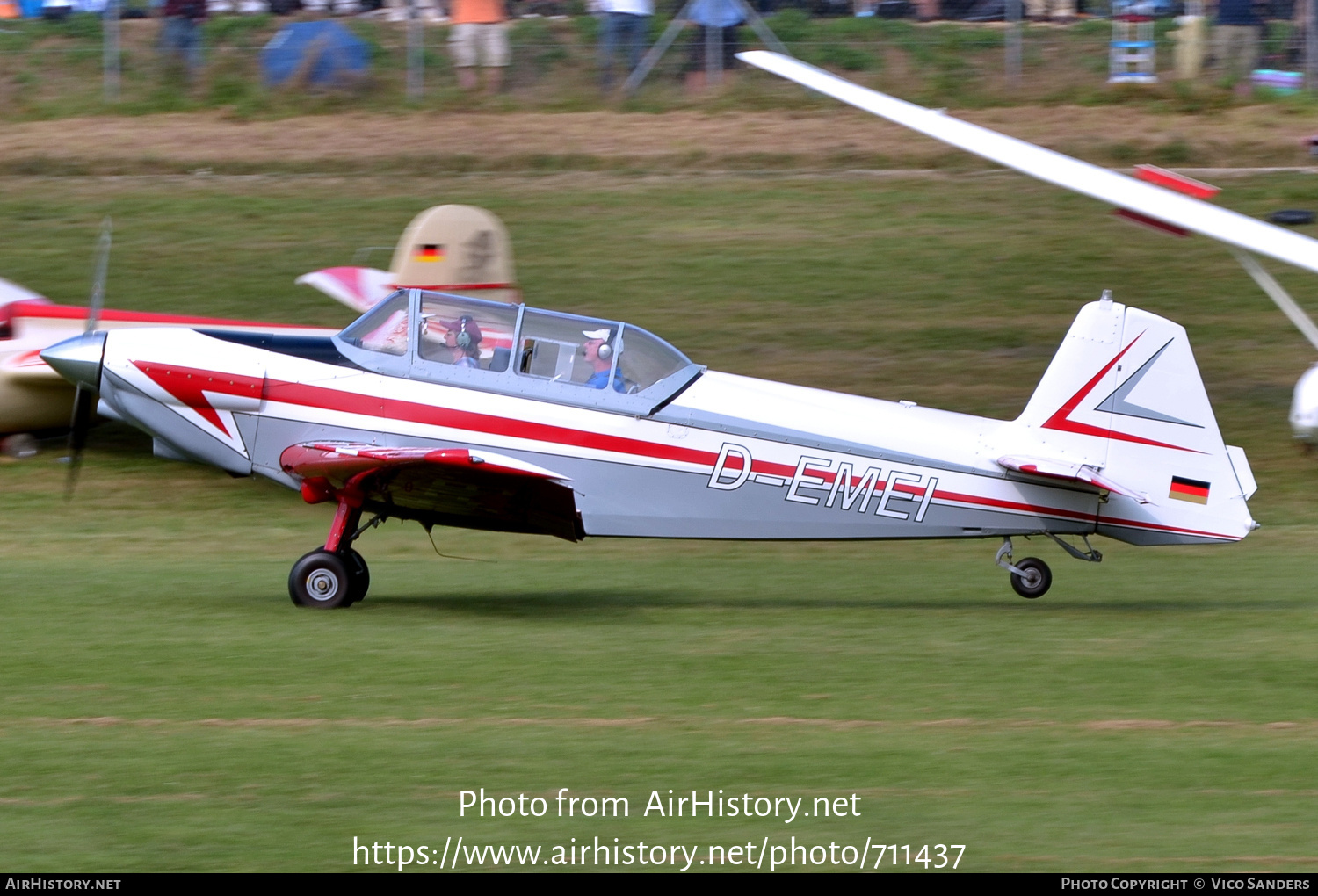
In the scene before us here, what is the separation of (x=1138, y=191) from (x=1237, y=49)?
61.6 feet

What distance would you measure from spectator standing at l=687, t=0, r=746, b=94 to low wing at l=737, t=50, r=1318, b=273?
47.3 ft

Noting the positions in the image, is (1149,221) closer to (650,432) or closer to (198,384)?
(650,432)

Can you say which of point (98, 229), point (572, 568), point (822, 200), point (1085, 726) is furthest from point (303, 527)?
point (822, 200)

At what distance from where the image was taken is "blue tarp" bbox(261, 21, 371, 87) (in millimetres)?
25812

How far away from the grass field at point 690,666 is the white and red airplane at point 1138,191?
234 cm

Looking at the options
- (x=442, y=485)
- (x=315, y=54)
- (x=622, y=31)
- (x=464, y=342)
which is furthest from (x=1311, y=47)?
(x=442, y=485)

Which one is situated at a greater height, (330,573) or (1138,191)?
(1138,191)

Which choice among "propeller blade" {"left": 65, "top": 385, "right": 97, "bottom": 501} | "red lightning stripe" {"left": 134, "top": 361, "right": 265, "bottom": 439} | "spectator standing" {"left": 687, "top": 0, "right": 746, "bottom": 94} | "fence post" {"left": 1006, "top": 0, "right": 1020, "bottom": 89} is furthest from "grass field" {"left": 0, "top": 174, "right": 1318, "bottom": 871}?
"fence post" {"left": 1006, "top": 0, "right": 1020, "bottom": 89}

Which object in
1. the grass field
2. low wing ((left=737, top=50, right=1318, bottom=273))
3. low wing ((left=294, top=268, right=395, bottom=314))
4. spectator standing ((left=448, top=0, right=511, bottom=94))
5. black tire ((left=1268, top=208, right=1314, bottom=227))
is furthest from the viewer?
spectator standing ((left=448, top=0, right=511, bottom=94))

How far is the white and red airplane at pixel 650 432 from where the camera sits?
10.1 m

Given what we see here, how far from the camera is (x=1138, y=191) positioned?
8.89 metres

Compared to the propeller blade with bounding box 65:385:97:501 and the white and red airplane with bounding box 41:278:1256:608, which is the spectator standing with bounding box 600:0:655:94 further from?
the propeller blade with bounding box 65:385:97:501

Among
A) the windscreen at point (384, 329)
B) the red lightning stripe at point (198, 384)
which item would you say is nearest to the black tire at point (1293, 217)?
the windscreen at point (384, 329)

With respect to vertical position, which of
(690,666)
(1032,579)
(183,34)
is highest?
(183,34)
